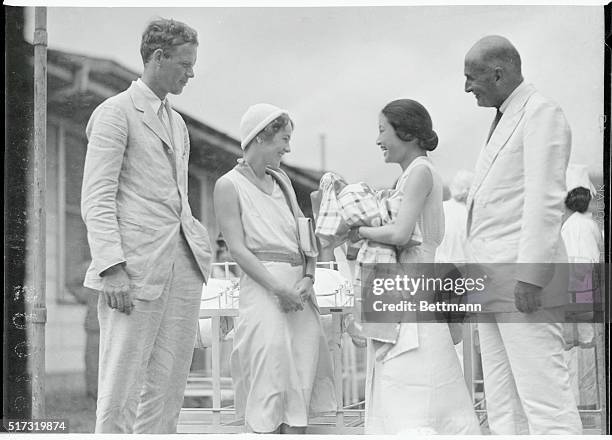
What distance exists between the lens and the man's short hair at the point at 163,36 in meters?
4.01

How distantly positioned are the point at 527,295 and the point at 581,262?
280 mm

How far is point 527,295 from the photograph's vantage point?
149 inches

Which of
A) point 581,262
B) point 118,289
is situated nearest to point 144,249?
point 118,289

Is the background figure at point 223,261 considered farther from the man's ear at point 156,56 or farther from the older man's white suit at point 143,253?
the man's ear at point 156,56

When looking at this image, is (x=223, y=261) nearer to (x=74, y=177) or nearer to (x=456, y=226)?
(x=74, y=177)

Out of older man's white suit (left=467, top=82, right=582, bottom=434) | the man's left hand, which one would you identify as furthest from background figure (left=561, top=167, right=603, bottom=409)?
the man's left hand

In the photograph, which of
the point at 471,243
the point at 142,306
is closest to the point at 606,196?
the point at 471,243

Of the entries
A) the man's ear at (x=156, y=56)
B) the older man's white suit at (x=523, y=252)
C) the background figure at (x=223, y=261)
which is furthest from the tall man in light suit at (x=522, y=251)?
the man's ear at (x=156, y=56)

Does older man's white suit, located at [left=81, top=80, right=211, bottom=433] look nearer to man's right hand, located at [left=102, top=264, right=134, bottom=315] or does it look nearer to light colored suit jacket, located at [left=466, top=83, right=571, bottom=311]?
man's right hand, located at [left=102, top=264, right=134, bottom=315]

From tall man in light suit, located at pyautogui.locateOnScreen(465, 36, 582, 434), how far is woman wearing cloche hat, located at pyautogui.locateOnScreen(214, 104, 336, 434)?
2.24 feet

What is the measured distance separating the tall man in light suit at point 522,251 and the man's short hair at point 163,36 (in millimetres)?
1247

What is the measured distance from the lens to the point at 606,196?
392 cm

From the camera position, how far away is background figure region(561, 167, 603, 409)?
12.6 feet

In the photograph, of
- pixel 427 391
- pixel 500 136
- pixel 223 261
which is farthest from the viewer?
pixel 223 261
